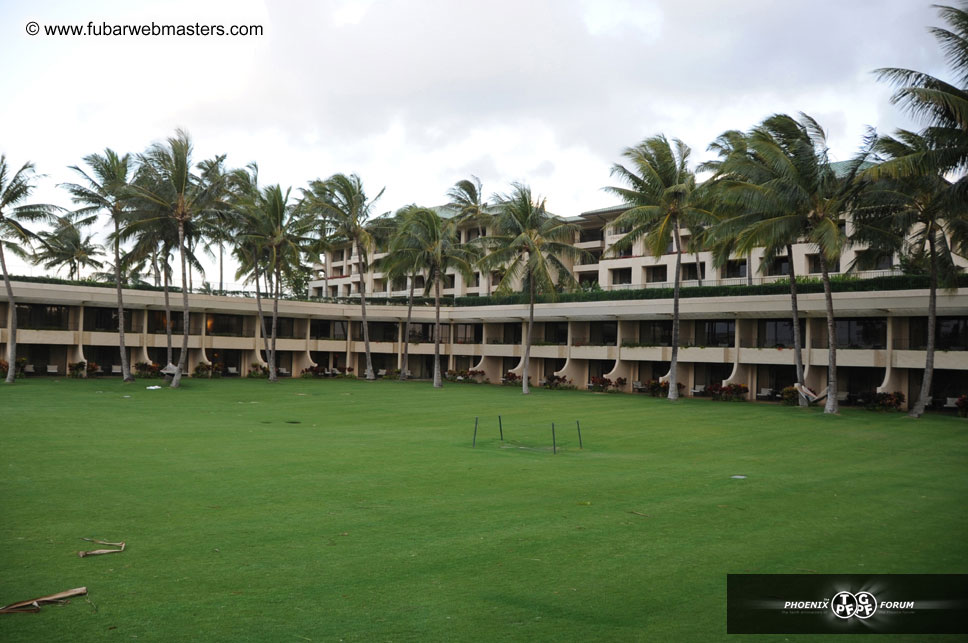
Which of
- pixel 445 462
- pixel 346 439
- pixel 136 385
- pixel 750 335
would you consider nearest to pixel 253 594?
pixel 445 462

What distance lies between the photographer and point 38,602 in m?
6.74

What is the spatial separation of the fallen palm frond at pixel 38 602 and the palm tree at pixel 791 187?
27.1 m

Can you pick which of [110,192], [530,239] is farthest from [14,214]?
[530,239]

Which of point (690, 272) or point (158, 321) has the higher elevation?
point (690, 272)

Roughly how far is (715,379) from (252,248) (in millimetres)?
30998

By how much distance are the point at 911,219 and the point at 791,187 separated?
4.78 meters

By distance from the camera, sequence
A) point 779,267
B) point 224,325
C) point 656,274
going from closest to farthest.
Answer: point 779,267
point 224,325
point 656,274

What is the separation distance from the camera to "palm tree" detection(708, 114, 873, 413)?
1135 inches

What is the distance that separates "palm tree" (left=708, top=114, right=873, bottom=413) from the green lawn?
10057 millimetres

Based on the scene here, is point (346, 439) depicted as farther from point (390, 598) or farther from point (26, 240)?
point (26, 240)

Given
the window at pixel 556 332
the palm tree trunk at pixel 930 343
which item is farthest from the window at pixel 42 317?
the palm tree trunk at pixel 930 343

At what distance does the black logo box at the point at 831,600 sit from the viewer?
6730mm

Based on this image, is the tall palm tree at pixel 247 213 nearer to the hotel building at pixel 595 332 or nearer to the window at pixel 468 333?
the hotel building at pixel 595 332

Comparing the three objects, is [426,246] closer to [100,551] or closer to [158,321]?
[158,321]
